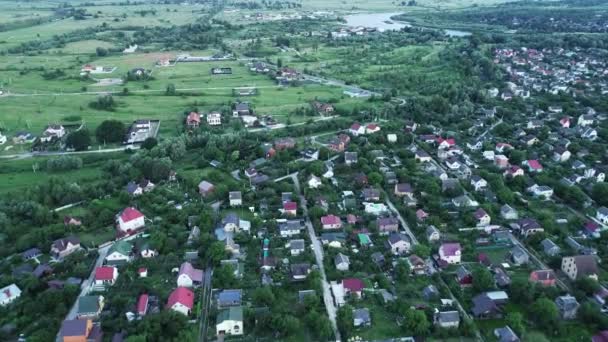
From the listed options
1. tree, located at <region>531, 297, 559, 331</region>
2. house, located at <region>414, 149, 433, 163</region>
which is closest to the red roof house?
tree, located at <region>531, 297, 559, 331</region>

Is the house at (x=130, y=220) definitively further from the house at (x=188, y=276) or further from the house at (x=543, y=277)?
the house at (x=543, y=277)

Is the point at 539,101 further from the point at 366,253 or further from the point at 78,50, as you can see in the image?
the point at 78,50

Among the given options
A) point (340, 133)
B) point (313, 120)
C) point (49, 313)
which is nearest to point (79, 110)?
point (313, 120)

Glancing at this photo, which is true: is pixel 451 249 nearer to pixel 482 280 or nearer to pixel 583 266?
pixel 482 280

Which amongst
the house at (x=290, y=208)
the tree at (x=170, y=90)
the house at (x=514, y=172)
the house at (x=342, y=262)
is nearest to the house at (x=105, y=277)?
the house at (x=290, y=208)

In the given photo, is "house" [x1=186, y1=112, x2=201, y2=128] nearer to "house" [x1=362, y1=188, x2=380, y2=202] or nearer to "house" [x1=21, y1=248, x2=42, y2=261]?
"house" [x1=362, y1=188, x2=380, y2=202]
